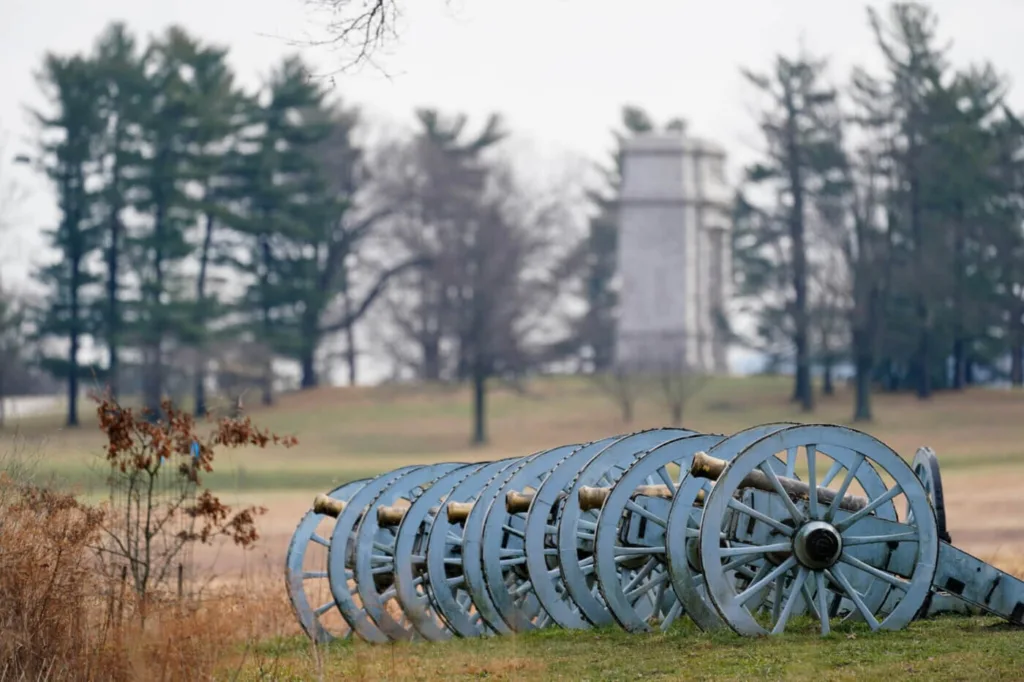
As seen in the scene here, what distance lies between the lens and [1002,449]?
4947 cm

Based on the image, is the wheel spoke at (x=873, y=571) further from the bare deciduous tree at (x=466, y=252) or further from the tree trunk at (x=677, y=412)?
the bare deciduous tree at (x=466, y=252)

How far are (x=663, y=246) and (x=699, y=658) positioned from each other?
176 feet

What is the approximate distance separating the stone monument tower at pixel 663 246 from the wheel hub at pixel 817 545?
2003 inches

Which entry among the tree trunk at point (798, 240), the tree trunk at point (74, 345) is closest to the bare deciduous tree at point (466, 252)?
the tree trunk at point (798, 240)

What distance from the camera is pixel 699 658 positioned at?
1032 cm

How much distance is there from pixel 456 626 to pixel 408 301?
6805 centimetres

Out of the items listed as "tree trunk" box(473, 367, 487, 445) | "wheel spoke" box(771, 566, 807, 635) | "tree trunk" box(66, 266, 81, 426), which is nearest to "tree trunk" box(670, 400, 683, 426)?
"tree trunk" box(473, 367, 487, 445)

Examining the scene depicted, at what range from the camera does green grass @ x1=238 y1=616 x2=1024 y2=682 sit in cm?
972

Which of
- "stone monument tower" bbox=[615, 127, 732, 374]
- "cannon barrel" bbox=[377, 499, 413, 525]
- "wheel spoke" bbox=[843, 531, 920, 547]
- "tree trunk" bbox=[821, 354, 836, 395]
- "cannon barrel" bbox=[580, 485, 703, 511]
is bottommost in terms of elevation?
"cannon barrel" bbox=[377, 499, 413, 525]

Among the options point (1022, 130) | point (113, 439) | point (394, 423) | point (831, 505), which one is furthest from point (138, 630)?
point (1022, 130)

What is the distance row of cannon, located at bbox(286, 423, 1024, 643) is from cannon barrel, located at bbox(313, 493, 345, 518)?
0.07 ft

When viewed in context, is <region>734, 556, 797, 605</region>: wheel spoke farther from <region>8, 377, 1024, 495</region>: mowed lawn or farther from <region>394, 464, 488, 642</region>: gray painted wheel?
<region>8, 377, 1024, 495</region>: mowed lawn

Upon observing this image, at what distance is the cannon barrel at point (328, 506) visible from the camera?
46.8 ft

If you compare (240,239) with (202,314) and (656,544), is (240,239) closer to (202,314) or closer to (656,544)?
(202,314)
